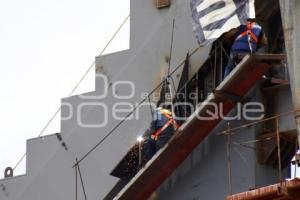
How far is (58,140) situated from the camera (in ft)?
84.7

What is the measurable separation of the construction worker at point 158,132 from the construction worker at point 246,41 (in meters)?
1.57

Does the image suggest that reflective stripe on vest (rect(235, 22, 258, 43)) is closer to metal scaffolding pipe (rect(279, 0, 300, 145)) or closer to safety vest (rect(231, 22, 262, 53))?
safety vest (rect(231, 22, 262, 53))

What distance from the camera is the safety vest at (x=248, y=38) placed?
22.5 m

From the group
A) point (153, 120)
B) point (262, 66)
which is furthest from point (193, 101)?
point (262, 66)

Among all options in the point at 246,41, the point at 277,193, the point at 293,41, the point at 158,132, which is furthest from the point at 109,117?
the point at 277,193

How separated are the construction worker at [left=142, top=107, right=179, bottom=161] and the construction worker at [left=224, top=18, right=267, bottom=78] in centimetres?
157

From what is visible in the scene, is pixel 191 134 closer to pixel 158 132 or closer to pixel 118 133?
pixel 158 132

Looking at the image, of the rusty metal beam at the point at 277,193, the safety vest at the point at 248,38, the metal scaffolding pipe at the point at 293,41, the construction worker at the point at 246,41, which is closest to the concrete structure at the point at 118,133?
the construction worker at the point at 246,41

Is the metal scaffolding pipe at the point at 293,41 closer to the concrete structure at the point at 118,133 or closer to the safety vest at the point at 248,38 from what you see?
the safety vest at the point at 248,38

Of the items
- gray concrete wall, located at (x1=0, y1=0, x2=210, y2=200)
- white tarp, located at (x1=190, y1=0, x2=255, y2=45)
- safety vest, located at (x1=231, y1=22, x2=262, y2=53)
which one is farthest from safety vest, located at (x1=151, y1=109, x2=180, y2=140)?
safety vest, located at (x1=231, y1=22, x2=262, y2=53)

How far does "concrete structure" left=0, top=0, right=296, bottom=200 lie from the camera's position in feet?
79.5

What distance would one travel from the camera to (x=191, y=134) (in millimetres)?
23016

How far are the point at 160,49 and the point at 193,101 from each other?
1.69 meters

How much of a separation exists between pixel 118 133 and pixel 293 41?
549 centimetres
